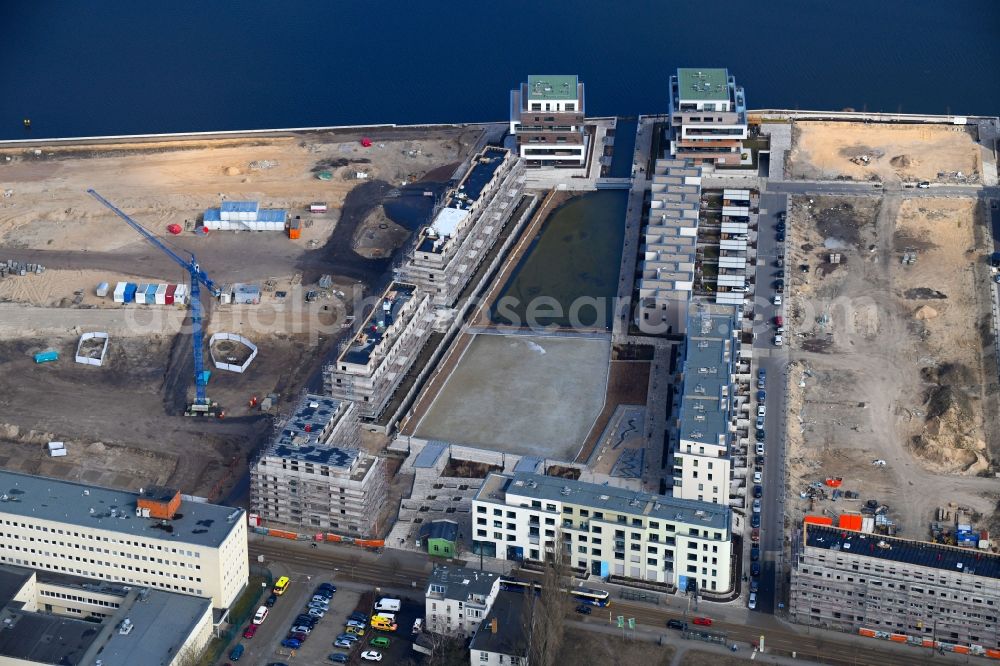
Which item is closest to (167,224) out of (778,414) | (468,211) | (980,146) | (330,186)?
(330,186)

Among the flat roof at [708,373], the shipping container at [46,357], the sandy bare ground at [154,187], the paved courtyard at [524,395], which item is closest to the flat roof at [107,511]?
the paved courtyard at [524,395]

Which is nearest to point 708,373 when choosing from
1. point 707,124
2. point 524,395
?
point 524,395

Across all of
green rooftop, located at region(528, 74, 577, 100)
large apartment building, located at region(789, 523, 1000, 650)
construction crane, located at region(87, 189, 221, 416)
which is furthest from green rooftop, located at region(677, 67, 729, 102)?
large apartment building, located at region(789, 523, 1000, 650)

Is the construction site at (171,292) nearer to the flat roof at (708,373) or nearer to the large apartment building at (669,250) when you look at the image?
the large apartment building at (669,250)

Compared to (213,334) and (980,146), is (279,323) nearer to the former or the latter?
(213,334)

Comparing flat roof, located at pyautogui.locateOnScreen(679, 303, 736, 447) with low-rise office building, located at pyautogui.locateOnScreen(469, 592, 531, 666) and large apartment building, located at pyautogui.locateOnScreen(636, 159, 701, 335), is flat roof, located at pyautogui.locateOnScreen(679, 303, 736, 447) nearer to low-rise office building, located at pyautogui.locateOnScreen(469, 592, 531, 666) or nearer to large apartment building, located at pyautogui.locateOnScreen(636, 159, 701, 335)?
large apartment building, located at pyautogui.locateOnScreen(636, 159, 701, 335)

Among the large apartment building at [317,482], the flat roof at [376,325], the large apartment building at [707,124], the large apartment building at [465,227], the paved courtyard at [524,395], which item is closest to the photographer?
the large apartment building at [317,482]
